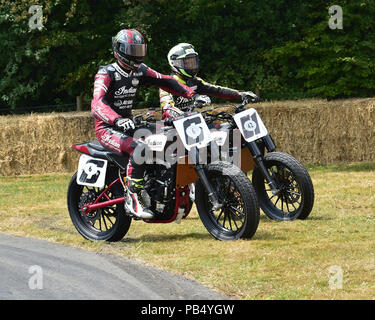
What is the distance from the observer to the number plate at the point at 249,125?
9438 millimetres

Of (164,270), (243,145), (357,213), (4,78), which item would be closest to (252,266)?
(164,270)

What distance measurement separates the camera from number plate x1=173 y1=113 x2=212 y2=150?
862 centimetres

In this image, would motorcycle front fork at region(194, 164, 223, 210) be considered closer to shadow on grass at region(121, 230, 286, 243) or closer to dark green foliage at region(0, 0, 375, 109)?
shadow on grass at region(121, 230, 286, 243)

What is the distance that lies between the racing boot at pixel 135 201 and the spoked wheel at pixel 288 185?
167 cm

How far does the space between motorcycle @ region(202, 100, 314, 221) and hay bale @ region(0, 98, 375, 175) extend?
743 centimetres

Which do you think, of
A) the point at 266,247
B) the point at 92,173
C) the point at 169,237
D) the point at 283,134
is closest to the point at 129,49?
the point at 92,173

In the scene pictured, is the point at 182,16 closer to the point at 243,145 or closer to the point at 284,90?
the point at 284,90

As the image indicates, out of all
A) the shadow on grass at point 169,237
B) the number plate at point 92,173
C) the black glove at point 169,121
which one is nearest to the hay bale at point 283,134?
the shadow on grass at point 169,237

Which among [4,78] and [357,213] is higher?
[4,78]

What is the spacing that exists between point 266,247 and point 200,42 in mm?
14835

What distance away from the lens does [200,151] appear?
8.80 m

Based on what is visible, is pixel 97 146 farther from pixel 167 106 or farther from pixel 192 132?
pixel 167 106
